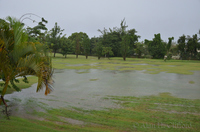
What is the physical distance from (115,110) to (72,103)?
73.8 inches

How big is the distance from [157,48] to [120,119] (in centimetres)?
4999

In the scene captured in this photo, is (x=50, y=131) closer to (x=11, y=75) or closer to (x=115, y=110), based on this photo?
(x=11, y=75)

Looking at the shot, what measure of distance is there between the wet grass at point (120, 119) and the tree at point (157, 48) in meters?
47.4

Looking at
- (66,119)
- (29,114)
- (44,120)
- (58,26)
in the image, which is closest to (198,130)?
(66,119)

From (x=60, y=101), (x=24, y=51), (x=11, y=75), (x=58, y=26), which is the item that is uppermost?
(x=58, y=26)

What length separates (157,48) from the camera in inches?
2031

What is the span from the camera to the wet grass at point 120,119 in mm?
4406

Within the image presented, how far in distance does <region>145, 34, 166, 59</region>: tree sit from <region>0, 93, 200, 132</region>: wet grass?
47.4 meters

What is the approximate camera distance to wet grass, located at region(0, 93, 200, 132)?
14.5 ft

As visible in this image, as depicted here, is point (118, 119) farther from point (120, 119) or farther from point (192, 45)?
point (192, 45)

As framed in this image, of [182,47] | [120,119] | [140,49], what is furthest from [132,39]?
[120,119]

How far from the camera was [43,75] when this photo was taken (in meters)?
4.43

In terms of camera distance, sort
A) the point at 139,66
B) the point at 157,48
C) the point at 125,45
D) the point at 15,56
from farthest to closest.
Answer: the point at 157,48 < the point at 125,45 < the point at 139,66 < the point at 15,56

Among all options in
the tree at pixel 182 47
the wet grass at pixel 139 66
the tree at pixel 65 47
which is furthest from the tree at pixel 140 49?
the wet grass at pixel 139 66
